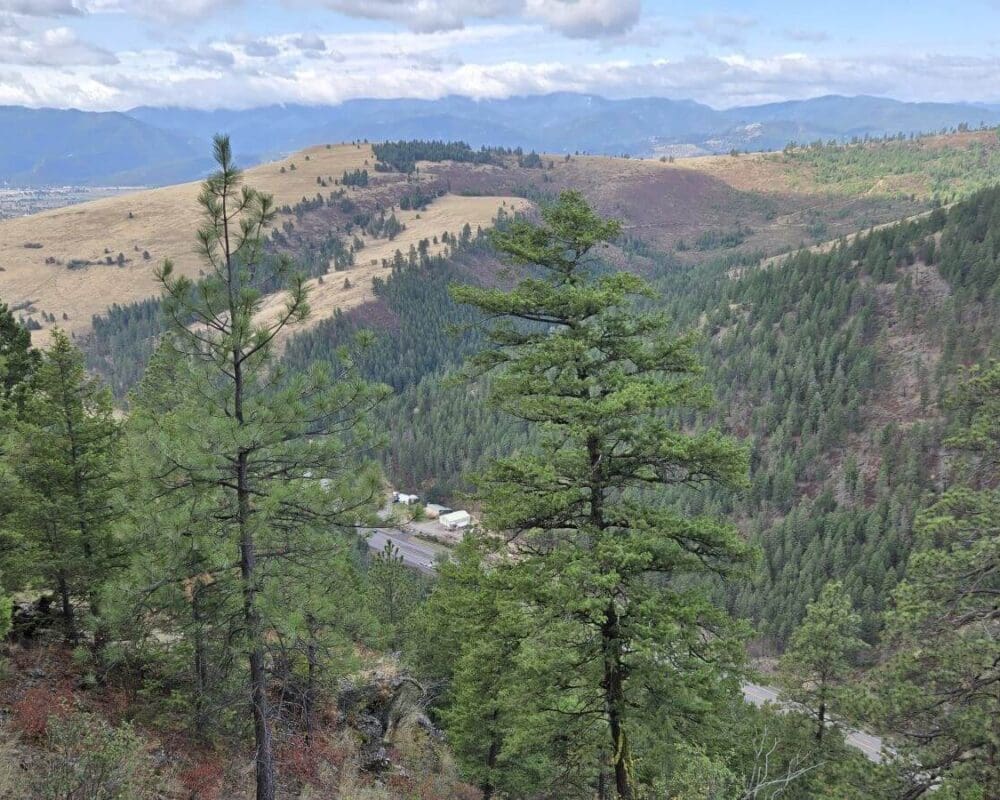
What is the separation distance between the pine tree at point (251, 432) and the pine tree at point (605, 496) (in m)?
2.75

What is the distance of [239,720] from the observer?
55.7 ft

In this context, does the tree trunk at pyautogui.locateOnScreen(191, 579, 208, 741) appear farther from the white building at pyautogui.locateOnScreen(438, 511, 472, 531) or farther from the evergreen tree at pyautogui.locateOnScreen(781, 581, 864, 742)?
the white building at pyautogui.locateOnScreen(438, 511, 472, 531)

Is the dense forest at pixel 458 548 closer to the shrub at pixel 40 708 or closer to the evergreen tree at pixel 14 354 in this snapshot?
the shrub at pixel 40 708

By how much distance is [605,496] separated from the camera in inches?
472

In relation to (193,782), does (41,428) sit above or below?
above

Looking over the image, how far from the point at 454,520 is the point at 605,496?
297ft

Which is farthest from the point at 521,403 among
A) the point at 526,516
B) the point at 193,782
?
the point at 193,782

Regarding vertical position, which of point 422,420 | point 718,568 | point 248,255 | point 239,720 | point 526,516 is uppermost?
point 248,255

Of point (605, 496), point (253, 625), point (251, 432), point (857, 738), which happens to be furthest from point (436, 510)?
point (251, 432)

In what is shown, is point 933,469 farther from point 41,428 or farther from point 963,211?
point 41,428

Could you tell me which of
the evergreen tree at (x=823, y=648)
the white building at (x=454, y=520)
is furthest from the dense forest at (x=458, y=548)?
the white building at (x=454, y=520)

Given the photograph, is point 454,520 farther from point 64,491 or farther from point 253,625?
point 253,625

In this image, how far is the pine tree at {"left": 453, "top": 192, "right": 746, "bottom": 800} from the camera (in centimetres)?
1074

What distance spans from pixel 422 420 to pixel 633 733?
115835 mm
